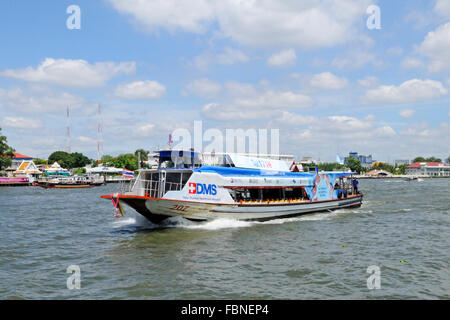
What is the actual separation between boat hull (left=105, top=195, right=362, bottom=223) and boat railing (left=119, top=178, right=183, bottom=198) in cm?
81

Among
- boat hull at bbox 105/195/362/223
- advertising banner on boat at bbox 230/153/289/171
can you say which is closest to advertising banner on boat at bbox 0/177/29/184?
advertising banner on boat at bbox 230/153/289/171

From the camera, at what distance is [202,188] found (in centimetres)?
2052

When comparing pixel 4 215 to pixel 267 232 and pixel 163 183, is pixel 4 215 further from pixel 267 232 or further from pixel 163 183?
pixel 267 232

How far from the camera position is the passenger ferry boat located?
1991 cm

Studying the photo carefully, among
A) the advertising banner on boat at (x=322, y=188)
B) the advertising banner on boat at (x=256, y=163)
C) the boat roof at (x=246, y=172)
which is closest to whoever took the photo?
the boat roof at (x=246, y=172)

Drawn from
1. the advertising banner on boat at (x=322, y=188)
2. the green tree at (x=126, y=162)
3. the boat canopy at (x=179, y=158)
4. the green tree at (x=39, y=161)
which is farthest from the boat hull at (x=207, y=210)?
the green tree at (x=39, y=161)

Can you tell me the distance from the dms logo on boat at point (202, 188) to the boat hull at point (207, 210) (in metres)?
0.63

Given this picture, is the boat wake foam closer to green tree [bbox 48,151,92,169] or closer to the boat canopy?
the boat canopy

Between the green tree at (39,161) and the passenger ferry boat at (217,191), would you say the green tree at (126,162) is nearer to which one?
the green tree at (39,161)

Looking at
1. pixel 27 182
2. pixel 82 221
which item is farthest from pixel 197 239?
pixel 27 182

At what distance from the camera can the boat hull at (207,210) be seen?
64.0 ft

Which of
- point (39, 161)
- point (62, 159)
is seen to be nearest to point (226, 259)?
point (62, 159)

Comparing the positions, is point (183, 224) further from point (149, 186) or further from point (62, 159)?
point (62, 159)
